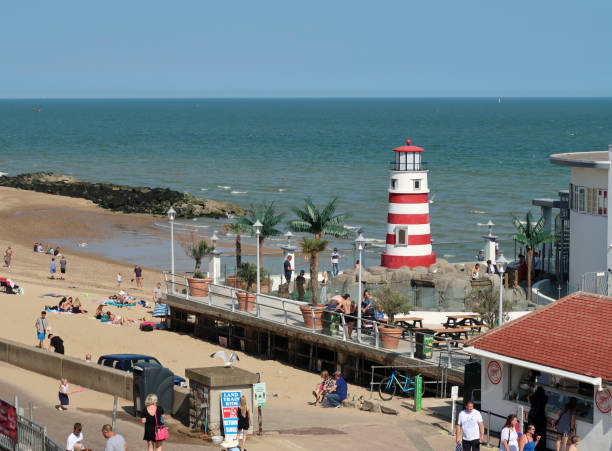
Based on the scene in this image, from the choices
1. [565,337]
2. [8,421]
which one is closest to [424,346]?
[565,337]

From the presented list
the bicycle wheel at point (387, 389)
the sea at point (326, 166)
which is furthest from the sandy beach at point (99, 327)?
the sea at point (326, 166)

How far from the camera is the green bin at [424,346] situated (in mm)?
21984

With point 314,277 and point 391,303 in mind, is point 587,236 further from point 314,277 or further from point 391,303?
point 314,277

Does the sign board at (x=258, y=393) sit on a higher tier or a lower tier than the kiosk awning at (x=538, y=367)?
lower

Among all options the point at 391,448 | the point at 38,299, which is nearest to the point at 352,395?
the point at 391,448

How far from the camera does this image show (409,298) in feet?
85.0

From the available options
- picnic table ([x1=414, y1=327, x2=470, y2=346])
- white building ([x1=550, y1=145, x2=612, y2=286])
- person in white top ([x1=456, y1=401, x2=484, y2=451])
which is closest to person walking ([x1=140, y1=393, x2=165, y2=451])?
person in white top ([x1=456, y1=401, x2=484, y2=451])

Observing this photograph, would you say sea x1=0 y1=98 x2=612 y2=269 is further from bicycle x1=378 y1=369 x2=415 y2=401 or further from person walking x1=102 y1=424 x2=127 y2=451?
person walking x1=102 y1=424 x2=127 y2=451

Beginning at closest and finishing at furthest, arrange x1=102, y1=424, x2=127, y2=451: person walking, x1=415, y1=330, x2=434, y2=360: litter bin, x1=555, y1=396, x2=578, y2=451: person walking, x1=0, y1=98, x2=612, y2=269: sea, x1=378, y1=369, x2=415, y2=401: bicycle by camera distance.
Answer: x1=102, y1=424, x2=127, y2=451: person walking
x1=555, y1=396, x2=578, y2=451: person walking
x1=415, y1=330, x2=434, y2=360: litter bin
x1=378, y1=369, x2=415, y2=401: bicycle
x1=0, y1=98, x2=612, y2=269: sea

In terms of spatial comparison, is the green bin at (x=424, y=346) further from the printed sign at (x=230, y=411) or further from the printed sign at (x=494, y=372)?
the printed sign at (x=230, y=411)

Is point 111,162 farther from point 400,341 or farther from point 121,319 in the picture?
point 400,341

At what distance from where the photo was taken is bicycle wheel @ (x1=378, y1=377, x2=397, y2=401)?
2214 centimetres

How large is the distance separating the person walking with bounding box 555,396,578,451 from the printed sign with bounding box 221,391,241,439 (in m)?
5.27

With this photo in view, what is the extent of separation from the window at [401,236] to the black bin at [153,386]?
1425 cm
